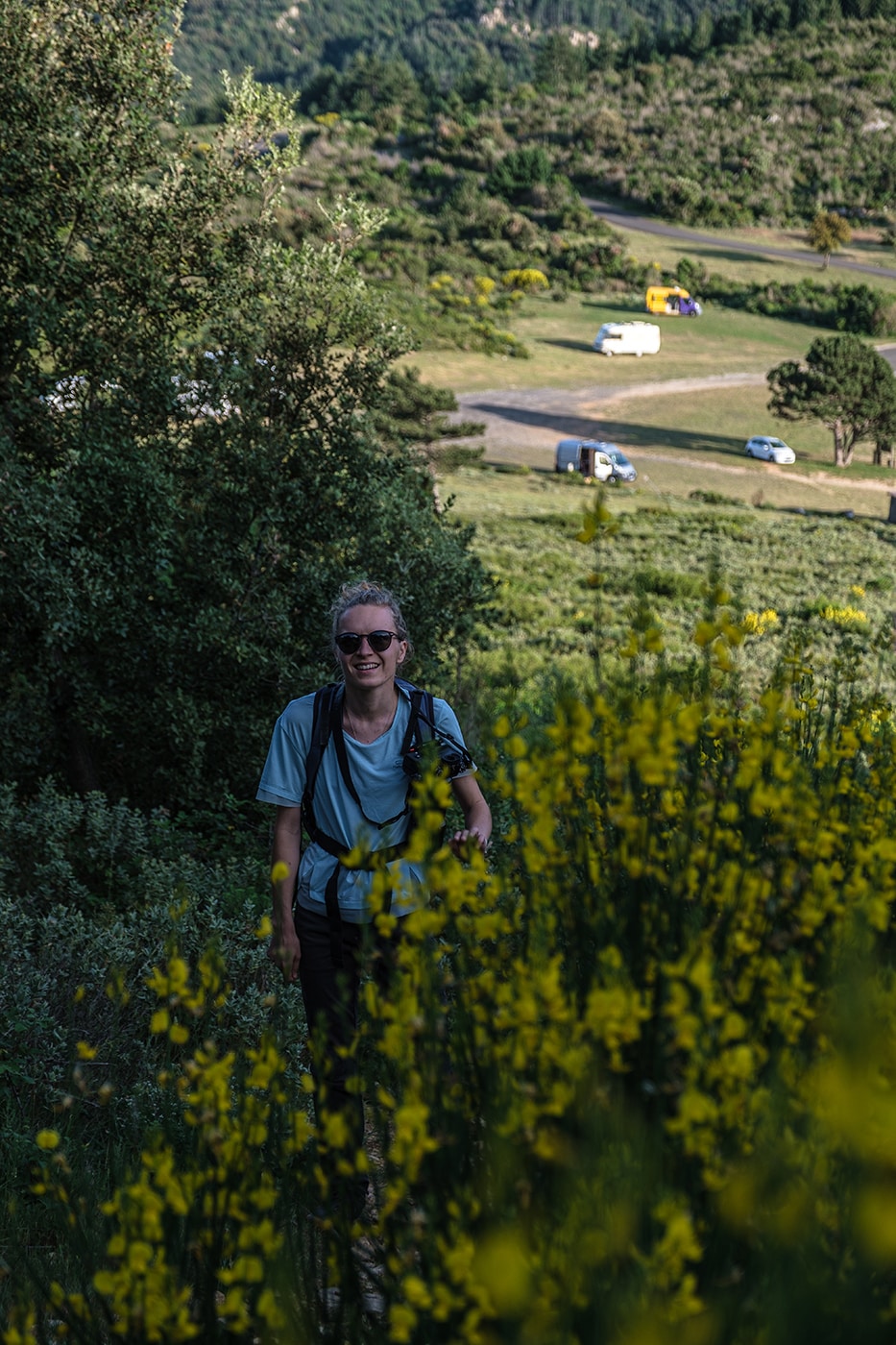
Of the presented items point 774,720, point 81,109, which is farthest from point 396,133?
point 774,720

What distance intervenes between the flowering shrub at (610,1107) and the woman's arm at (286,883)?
963 mm

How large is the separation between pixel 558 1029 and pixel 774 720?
0.82 metres

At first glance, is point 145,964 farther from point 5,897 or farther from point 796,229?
point 796,229

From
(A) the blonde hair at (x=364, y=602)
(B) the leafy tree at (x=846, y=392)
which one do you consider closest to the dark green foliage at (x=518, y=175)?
(B) the leafy tree at (x=846, y=392)

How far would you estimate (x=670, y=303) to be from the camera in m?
80.0

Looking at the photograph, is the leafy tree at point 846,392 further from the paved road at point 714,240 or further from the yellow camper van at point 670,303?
the paved road at point 714,240

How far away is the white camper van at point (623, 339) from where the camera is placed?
70375mm

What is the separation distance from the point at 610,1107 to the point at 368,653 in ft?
6.94

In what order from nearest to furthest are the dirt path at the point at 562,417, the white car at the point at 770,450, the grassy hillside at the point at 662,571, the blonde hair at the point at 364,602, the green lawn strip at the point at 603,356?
Answer: the blonde hair at the point at 364,602 < the grassy hillside at the point at 662,571 < the dirt path at the point at 562,417 < the white car at the point at 770,450 < the green lawn strip at the point at 603,356

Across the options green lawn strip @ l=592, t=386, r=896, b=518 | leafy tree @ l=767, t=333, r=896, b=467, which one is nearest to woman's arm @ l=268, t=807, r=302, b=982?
green lawn strip @ l=592, t=386, r=896, b=518

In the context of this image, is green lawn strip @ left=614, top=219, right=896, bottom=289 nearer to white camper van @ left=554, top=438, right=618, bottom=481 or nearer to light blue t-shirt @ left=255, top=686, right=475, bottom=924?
white camper van @ left=554, top=438, right=618, bottom=481

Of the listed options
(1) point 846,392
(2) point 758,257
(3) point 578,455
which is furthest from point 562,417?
(2) point 758,257

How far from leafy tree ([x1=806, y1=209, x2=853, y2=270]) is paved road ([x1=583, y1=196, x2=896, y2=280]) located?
896 millimetres

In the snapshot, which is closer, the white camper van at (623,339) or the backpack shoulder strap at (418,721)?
the backpack shoulder strap at (418,721)
